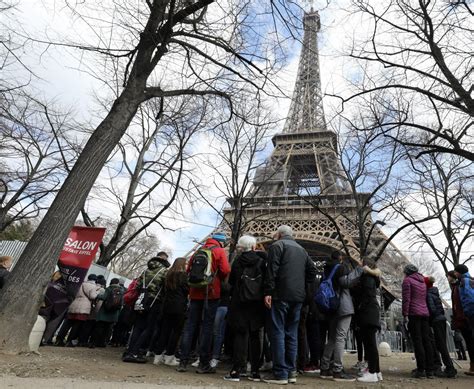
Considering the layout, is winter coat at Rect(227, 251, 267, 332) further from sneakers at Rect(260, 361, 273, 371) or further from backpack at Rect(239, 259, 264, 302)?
A: sneakers at Rect(260, 361, 273, 371)

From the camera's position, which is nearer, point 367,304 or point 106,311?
point 367,304

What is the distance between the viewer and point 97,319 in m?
7.53

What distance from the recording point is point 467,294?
5.82m

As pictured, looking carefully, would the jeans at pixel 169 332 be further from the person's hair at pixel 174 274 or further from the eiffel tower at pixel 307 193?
the eiffel tower at pixel 307 193

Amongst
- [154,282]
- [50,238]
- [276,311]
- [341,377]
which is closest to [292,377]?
[276,311]

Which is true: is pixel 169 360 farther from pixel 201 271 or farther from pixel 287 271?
pixel 287 271

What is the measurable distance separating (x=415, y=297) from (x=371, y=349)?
141 centimetres

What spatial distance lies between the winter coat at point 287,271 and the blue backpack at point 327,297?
0.59 m

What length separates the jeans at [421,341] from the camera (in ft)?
17.7

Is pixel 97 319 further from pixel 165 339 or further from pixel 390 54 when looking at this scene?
pixel 390 54

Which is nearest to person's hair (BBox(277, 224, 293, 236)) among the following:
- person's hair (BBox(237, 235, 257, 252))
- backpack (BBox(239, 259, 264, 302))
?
person's hair (BBox(237, 235, 257, 252))

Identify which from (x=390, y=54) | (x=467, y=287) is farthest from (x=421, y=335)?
(x=390, y=54)

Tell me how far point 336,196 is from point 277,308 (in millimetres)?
15894

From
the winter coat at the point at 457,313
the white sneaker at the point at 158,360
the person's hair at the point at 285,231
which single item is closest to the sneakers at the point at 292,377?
the person's hair at the point at 285,231
